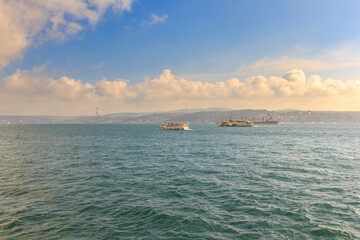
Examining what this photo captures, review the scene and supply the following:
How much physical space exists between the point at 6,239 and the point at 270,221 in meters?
16.6

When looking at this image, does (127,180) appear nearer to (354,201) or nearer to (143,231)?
(143,231)

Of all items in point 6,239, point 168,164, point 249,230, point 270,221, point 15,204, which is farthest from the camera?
point 168,164

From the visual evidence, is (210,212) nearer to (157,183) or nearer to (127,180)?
(157,183)

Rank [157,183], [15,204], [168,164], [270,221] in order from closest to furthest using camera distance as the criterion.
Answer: [270,221] < [15,204] < [157,183] < [168,164]

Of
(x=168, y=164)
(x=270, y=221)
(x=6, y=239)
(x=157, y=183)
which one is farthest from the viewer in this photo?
(x=168, y=164)

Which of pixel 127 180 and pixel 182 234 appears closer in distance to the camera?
pixel 182 234

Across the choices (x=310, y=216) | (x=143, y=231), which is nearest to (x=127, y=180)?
(x=143, y=231)

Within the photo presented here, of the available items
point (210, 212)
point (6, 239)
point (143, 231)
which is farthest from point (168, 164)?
point (6, 239)

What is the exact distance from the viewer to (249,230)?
13.7 metres

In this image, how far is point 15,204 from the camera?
725 inches

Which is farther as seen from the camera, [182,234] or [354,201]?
[354,201]

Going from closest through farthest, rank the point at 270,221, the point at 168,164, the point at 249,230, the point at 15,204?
→ 1. the point at 249,230
2. the point at 270,221
3. the point at 15,204
4. the point at 168,164

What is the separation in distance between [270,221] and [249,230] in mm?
2122

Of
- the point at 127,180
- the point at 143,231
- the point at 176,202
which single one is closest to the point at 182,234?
the point at 143,231
